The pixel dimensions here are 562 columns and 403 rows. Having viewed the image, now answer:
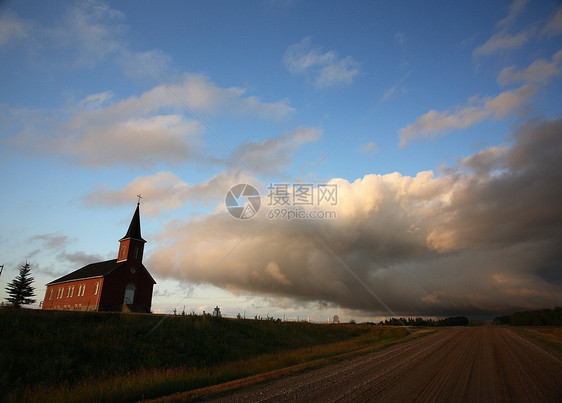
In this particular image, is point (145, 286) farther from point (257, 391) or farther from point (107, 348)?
point (257, 391)

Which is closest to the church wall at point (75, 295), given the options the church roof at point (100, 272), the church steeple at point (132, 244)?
the church roof at point (100, 272)

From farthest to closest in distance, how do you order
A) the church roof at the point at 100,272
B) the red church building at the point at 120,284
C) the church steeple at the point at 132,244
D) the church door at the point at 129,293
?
the church steeple at the point at 132,244
the church door at the point at 129,293
the church roof at the point at 100,272
the red church building at the point at 120,284

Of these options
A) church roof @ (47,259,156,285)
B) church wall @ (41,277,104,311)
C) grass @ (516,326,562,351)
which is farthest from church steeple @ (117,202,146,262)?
grass @ (516,326,562,351)

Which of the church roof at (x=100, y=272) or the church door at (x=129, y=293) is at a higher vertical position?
the church roof at (x=100, y=272)

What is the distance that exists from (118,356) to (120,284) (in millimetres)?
31998

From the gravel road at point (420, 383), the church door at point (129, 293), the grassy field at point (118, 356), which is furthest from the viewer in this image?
the church door at point (129, 293)

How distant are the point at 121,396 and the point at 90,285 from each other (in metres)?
44.2

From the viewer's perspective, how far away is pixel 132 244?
50188mm

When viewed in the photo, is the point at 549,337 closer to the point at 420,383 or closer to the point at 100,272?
the point at 420,383

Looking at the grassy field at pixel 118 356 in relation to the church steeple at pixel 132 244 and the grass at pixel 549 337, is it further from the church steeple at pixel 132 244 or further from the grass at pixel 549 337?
the church steeple at pixel 132 244

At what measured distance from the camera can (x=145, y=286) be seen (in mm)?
51156

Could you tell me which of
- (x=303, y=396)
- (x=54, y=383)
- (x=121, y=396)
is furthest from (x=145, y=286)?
(x=303, y=396)

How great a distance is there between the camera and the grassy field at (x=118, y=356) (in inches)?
516

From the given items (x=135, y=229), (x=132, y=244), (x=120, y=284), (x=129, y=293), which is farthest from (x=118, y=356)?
(x=135, y=229)
